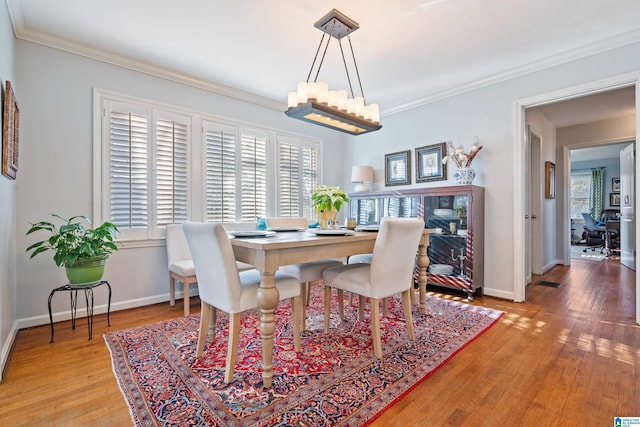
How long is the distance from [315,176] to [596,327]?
11.8ft

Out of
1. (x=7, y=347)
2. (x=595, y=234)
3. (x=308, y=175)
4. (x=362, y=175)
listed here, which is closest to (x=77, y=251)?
(x=7, y=347)

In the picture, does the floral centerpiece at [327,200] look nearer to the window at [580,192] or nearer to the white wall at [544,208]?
the white wall at [544,208]

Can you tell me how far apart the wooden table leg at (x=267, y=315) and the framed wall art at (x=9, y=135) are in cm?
186

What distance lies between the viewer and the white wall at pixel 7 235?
1.97 m

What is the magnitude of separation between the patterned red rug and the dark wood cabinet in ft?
2.41

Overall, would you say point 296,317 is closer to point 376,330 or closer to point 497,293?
point 376,330

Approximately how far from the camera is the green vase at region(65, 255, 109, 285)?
2.36 m

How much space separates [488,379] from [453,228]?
6.73 feet

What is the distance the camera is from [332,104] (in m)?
2.32

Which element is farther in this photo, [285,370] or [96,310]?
[96,310]

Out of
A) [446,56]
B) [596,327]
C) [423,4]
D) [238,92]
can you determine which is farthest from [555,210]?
[238,92]

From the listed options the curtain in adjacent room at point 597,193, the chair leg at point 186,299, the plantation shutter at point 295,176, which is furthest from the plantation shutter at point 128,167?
the curtain in adjacent room at point 597,193

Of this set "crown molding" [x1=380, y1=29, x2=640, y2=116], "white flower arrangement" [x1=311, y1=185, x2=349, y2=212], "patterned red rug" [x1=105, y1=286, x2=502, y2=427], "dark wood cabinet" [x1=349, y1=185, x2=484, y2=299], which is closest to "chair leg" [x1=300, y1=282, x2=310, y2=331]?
"patterned red rug" [x1=105, y1=286, x2=502, y2=427]

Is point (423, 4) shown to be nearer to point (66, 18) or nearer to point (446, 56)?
Result: point (446, 56)
